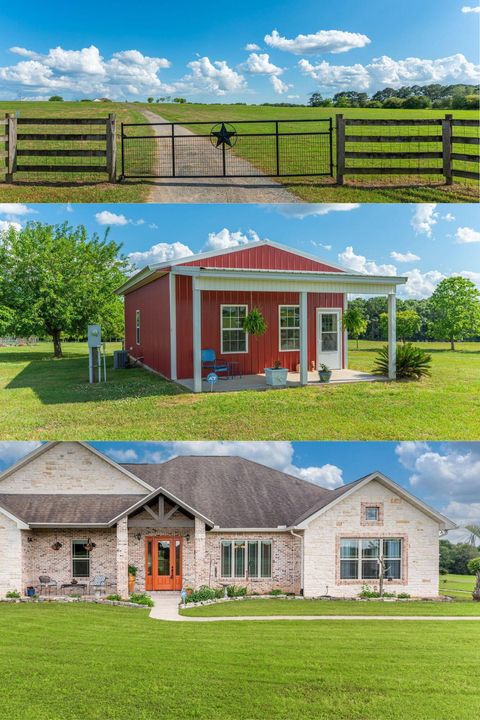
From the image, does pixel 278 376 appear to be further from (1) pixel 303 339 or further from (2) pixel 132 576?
(2) pixel 132 576

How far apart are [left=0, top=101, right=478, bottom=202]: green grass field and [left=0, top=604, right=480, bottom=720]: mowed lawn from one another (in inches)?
231

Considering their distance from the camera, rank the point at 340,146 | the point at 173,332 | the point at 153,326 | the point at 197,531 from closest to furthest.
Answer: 1. the point at 340,146
2. the point at 153,326
3. the point at 173,332
4. the point at 197,531

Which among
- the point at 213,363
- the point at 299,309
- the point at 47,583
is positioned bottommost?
the point at 47,583

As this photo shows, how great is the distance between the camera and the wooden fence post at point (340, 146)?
680 cm

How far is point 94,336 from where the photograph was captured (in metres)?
6.78

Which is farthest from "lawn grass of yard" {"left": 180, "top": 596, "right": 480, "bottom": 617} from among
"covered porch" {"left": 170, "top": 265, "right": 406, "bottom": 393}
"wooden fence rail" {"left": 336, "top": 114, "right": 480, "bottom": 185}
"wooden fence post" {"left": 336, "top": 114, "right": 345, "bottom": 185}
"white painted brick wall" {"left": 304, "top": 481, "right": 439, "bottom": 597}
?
"wooden fence post" {"left": 336, "top": 114, "right": 345, "bottom": 185}

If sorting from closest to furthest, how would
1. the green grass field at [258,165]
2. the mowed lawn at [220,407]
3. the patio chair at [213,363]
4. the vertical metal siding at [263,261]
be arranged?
the green grass field at [258,165]
the mowed lawn at [220,407]
the vertical metal siding at [263,261]
the patio chair at [213,363]

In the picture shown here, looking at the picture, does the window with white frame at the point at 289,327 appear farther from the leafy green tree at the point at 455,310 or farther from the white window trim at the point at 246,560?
the white window trim at the point at 246,560

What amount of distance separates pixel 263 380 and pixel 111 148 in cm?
329

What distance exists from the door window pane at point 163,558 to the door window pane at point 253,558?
1.27m

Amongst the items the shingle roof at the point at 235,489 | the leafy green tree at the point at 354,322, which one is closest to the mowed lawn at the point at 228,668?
the shingle roof at the point at 235,489

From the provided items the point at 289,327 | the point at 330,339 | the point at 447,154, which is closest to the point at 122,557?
the point at 289,327

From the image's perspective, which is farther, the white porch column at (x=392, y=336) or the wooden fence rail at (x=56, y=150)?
the white porch column at (x=392, y=336)

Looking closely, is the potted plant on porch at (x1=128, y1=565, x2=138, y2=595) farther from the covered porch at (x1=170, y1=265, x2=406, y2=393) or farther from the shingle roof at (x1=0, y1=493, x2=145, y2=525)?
the covered porch at (x1=170, y1=265, x2=406, y2=393)
